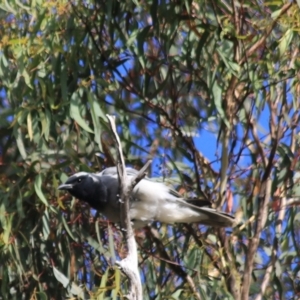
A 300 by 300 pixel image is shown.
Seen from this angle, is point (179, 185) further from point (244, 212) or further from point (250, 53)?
point (250, 53)

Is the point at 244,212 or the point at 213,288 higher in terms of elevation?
the point at 244,212

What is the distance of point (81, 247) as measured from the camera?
530cm

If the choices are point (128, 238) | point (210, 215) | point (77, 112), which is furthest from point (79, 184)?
point (128, 238)

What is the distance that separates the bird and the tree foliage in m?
0.10

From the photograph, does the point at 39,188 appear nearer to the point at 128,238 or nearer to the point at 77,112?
the point at 77,112

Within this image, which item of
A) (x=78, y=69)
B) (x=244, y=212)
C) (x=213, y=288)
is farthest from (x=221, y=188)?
(x=78, y=69)

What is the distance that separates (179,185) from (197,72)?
0.62 m

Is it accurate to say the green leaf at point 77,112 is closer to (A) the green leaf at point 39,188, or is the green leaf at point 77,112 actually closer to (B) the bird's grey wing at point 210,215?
(A) the green leaf at point 39,188

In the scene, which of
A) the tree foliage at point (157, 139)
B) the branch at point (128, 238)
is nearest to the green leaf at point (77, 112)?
the tree foliage at point (157, 139)

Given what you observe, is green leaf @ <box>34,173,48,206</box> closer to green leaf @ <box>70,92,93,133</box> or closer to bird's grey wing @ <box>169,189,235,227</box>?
green leaf @ <box>70,92,93,133</box>

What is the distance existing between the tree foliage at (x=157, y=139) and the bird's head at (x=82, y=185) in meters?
0.07

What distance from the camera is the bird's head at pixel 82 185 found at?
16.5ft

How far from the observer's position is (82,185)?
5016mm

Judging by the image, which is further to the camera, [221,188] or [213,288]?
[221,188]
